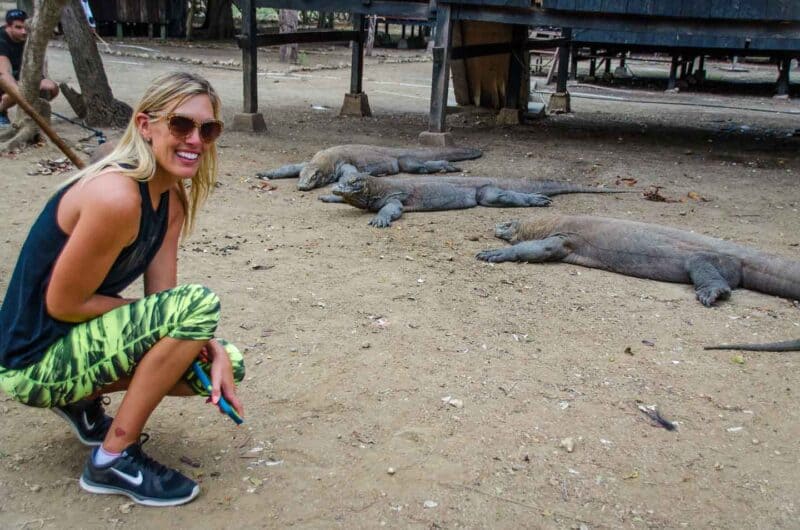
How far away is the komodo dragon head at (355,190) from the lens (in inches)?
221

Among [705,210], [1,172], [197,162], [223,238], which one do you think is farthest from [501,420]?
[1,172]

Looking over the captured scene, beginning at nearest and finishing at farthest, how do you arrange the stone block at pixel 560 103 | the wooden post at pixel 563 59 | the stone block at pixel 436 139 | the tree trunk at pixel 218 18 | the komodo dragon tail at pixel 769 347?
the komodo dragon tail at pixel 769 347 < the stone block at pixel 436 139 < the wooden post at pixel 563 59 < the stone block at pixel 560 103 < the tree trunk at pixel 218 18

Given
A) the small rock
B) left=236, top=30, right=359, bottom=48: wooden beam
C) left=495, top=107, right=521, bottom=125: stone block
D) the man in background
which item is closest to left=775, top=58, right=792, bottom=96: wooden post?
left=495, top=107, right=521, bottom=125: stone block

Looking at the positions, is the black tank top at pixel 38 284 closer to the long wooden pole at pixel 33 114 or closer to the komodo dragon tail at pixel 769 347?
the long wooden pole at pixel 33 114

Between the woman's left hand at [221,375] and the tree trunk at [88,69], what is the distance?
6858mm

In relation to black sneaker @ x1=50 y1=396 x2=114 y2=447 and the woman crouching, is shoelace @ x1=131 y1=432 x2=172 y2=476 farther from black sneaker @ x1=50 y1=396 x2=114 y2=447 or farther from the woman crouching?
black sneaker @ x1=50 y1=396 x2=114 y2=447

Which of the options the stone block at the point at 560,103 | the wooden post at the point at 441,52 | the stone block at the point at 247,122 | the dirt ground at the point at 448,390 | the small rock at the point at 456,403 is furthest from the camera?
the stone block at the point at 560,103

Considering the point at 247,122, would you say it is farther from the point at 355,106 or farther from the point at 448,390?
the point at 448,390

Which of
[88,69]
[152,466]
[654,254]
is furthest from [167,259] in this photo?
[88,69]

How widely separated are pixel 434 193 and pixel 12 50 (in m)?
4.67

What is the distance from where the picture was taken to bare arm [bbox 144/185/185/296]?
2244mm

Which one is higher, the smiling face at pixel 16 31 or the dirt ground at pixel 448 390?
the smiling face at pixel 16 31

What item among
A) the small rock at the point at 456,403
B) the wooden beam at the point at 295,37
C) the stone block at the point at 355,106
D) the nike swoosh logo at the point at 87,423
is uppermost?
the wooden beam at the point at 295,37

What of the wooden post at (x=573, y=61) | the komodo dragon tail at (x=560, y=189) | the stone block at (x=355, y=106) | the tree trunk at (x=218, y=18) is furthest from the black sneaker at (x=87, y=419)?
the tree trunk at (x=218, y=18)
